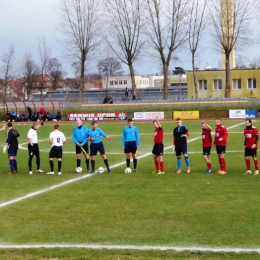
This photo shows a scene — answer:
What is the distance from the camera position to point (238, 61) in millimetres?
125312

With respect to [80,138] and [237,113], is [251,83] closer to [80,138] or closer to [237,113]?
[237,113]

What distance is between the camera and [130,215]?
39.0 ft

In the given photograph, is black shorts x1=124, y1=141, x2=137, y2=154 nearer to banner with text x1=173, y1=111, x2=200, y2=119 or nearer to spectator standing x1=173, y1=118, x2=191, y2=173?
spectator standing x1=173, y1=118, x2=191, y2=173

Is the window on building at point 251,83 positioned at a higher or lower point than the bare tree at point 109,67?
lower

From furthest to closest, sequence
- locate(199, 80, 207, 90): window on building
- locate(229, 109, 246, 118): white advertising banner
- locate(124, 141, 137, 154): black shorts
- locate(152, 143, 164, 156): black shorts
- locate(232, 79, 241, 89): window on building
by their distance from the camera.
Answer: locate(199, 80, 207, 90): window on building, locate(232, 79, 241, 89): window on building, locate(229, 109, 246, 118): white advertising banner, locate(124, 141, 137, 154): black shorts, locate(152, 143, 164, 156): black shorts

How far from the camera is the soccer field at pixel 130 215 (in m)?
9.20

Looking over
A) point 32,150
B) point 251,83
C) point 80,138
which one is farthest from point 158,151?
point 251,83

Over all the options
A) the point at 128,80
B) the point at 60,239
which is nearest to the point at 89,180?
the point at 60,239

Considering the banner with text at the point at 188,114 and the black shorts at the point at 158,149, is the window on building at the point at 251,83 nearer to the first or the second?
the banner with text at the point at 188,114

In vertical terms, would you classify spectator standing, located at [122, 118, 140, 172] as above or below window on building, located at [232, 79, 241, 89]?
below

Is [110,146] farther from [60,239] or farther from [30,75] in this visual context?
[30,75]

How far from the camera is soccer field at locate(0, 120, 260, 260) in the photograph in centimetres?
920

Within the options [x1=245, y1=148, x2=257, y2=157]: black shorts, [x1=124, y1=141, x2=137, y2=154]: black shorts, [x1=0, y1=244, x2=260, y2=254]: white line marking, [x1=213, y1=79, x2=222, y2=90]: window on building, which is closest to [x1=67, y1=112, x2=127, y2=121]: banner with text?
[x1=213, y1=79, x2=222, y2=90]: window on building

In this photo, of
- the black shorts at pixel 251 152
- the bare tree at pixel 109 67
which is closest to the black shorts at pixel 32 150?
the black shorts at pixel 251 152
